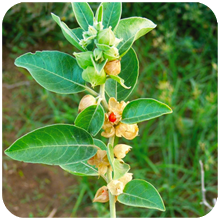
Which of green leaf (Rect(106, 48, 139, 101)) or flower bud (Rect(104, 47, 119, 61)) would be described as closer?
flower bud (Rect(104, 47, 119, 61))

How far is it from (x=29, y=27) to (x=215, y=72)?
1.24m

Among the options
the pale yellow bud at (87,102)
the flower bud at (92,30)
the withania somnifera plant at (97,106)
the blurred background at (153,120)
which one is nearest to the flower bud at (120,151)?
the withania somnifera plant at (97,106)

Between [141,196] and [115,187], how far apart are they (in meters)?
0.06

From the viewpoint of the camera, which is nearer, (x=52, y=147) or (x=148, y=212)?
(x=52, y=147)

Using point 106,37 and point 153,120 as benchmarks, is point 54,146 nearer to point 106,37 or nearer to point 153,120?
point 106,37

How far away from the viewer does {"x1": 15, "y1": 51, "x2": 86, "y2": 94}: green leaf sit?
62 centimetres

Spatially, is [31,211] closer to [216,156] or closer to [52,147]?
[216,156]

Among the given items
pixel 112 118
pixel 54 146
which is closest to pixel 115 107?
pixel 112 118

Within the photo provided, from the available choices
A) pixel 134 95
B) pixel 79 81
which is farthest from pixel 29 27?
pixel 79 81

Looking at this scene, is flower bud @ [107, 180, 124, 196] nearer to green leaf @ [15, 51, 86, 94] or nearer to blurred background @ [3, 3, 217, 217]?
green leaf @ [15, 51, 86, 94]

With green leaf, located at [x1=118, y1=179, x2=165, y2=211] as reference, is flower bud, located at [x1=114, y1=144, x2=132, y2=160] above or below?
above

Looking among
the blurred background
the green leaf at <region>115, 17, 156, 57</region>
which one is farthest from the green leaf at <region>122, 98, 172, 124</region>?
the blurred background

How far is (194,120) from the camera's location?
1.83m

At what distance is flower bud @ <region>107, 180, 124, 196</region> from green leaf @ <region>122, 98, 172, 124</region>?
0.13 meters
